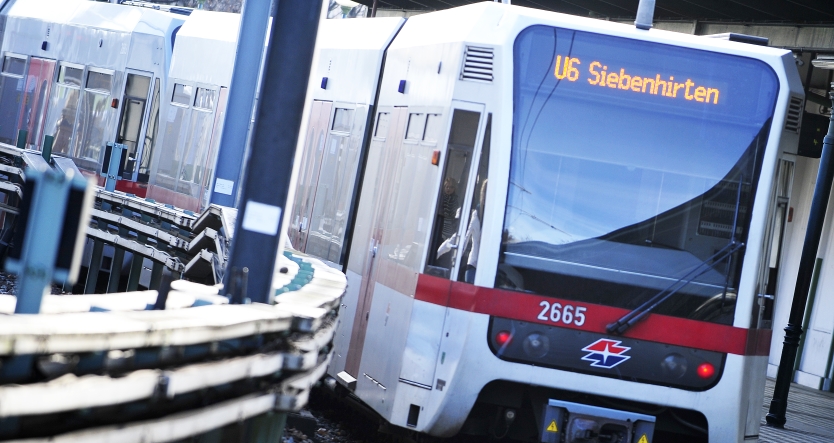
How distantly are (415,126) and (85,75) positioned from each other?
55.0 ft

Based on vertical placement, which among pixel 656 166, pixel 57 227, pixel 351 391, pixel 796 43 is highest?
pixel 796 43

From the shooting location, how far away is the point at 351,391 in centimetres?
1006

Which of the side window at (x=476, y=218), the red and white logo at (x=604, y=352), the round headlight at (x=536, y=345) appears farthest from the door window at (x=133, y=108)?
the red and white logo at (x=604, y=352)

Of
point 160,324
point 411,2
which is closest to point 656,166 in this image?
point 160,324

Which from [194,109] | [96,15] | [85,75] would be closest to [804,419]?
[194,109]

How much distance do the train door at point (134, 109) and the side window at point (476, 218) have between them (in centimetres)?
1576

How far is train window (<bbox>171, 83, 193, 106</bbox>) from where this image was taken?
19.9 m

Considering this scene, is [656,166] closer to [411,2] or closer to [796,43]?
[796,43]

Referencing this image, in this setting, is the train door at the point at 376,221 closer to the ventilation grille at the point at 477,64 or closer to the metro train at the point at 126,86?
the ventilation grille at the point at 477,64

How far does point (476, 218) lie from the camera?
7977mm

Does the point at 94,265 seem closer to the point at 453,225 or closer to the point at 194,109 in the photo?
the point at 194,109

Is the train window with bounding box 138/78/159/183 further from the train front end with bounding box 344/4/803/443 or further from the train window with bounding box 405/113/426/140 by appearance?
the train front end with bounding box 344/4/803/443

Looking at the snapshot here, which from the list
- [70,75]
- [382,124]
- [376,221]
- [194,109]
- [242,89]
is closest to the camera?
[376,221]

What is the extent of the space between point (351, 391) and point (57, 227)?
6.30 m
